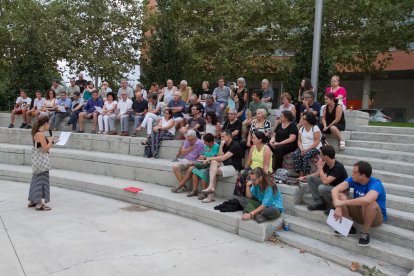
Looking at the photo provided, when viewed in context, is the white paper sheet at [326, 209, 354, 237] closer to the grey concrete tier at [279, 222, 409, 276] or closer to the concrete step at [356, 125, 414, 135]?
the grey concrete tier at [279, 222, 409, 276]

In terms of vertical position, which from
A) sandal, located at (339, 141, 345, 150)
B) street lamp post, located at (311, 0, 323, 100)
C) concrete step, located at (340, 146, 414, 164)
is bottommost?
concrete step, located at (340, 146, 414, 164)

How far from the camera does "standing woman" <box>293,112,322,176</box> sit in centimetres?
682

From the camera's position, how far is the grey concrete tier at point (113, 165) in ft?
27.7

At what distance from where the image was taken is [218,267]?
482 centimetres

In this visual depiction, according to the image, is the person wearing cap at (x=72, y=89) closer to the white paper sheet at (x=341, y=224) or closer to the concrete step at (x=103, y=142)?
the concrete step at (x=103, y=142)

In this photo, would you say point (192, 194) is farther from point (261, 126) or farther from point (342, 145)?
point (342, 145)

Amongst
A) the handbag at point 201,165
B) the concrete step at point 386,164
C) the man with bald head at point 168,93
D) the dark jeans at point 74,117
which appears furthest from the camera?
the dark jeans at point 74,117

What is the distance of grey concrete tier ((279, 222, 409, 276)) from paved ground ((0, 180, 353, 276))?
10cm

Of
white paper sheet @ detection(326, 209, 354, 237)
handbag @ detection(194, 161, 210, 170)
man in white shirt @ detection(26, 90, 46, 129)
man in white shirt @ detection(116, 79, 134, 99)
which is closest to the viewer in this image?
white paper sheet @ detection(326, 209, 354, 237)

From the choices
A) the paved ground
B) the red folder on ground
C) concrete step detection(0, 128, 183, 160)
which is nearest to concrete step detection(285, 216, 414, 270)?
the paved ground

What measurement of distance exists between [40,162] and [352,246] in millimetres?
5579

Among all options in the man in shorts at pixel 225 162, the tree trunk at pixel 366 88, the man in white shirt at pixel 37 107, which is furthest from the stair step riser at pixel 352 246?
the tree trunk at pixel 366 88

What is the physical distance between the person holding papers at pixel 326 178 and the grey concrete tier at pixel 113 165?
5.63 ft

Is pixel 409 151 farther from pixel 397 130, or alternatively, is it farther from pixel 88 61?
pixel 88 61
